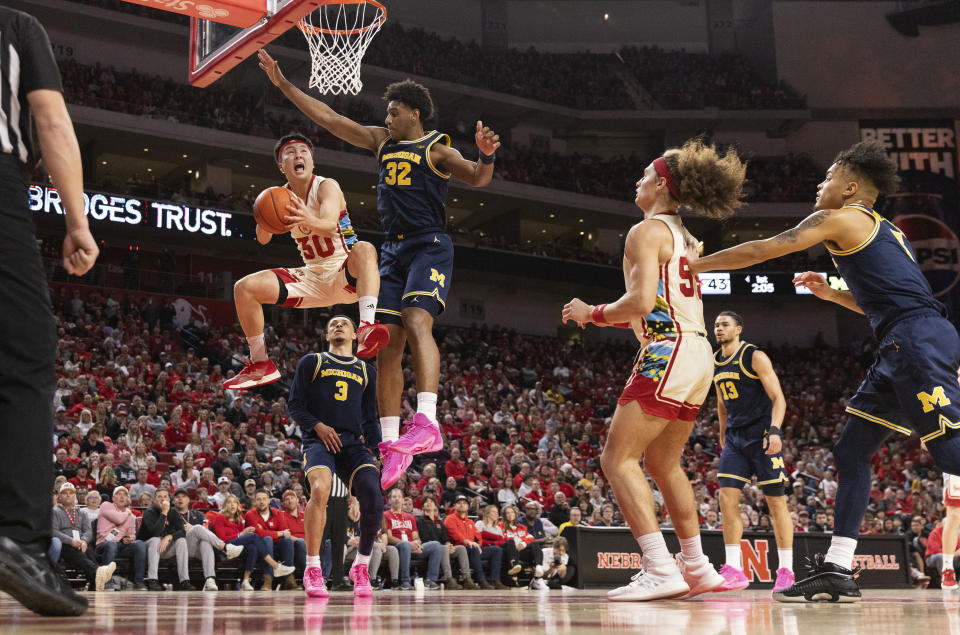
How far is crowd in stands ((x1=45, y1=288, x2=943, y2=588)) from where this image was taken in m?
11.6

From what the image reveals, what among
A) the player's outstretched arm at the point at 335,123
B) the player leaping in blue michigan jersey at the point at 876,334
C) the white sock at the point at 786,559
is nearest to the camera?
the player leaping in blue michigan jersey at the point at 876,334

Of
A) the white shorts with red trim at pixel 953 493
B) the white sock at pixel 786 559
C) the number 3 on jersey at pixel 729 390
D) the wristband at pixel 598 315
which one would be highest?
the wristband at pixel 598 315

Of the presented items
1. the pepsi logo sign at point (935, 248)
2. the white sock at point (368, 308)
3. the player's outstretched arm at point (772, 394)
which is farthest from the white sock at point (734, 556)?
the pepsi logo sign at point (935, 248)

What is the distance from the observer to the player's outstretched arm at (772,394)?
7637mm

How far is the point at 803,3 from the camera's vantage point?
33000 millimetres

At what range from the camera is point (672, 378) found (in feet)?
16.0

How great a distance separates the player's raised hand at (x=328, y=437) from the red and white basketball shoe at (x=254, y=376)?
605 mm

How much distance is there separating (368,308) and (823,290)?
8.98 ft

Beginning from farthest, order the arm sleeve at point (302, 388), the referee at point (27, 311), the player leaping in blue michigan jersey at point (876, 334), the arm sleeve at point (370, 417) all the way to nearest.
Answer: the arm sleeve at point (370, 417)
the arm sleeve at point (302, 388)
the player leaping in blue michigan jersey at point (876, 334)
the referee at point (27, 311)

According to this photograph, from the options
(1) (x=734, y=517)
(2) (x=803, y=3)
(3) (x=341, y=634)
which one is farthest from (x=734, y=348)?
(2) (x=803, y=3)

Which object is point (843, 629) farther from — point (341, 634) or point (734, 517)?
point (734, 517)

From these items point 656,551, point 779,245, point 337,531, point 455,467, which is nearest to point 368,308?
point 656,551

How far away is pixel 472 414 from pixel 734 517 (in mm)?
11037

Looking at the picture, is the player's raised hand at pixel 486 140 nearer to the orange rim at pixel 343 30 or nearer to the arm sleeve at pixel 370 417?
the arm sleeve at pixel 370 417
